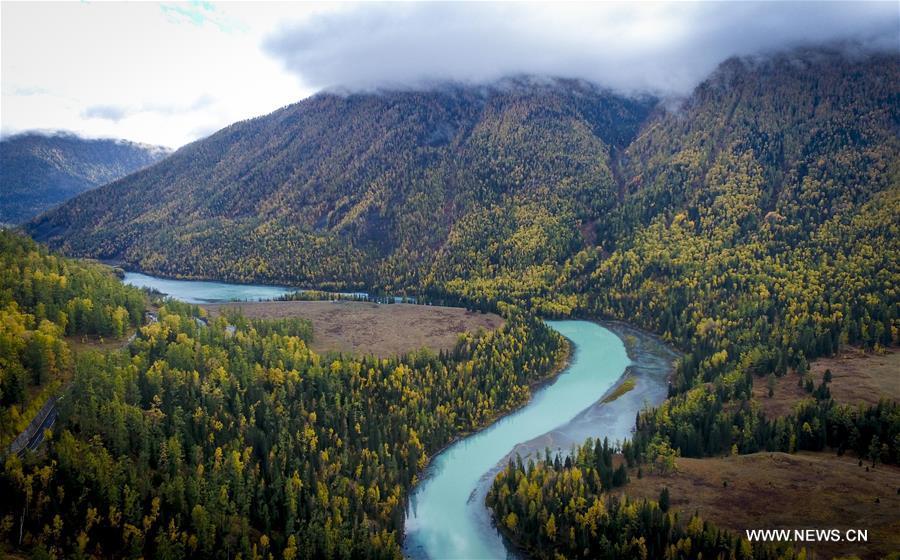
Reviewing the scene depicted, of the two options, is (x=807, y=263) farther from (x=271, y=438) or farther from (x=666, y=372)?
(x=271, y=438)

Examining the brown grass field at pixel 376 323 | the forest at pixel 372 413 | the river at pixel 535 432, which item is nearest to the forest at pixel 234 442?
the forest at pixel 372 413


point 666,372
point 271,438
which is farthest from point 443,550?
point 666,372

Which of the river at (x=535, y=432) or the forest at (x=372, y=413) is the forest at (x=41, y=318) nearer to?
the forest at (x=372, y=413)

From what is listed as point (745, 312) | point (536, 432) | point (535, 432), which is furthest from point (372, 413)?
point (745, 312)

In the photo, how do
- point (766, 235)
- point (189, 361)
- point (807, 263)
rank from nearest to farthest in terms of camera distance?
point (189, 361) → point (807, 263) → point (766, 235)

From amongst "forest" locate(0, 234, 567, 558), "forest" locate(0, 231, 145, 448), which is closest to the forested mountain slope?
"forest" locate(0, 234, 567, 558)

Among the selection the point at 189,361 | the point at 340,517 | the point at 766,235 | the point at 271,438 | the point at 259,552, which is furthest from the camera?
the point at 766,235
